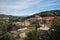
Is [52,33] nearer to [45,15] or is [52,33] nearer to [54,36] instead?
[54,36]

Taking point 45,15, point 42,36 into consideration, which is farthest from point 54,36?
point 45,15

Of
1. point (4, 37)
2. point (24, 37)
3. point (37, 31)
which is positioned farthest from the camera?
point (24, 37)

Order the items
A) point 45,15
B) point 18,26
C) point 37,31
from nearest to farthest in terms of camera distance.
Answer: point 37,31, point 18,26, point 45,15

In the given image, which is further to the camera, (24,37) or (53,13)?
(53,13)

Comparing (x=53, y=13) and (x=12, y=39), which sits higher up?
(x=53, y=13)

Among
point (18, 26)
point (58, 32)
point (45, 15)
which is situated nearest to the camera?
point (58, 32)

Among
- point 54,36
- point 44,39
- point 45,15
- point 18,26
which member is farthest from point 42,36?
point 45,15

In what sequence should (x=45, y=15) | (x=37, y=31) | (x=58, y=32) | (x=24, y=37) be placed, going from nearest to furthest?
1. (x=58, y=32)
2. (x=37, y=31)
3. (x=24, y=37)
4. (x=45, y=15)

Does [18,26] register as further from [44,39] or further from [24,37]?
[44,39]

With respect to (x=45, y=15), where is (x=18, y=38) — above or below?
below
